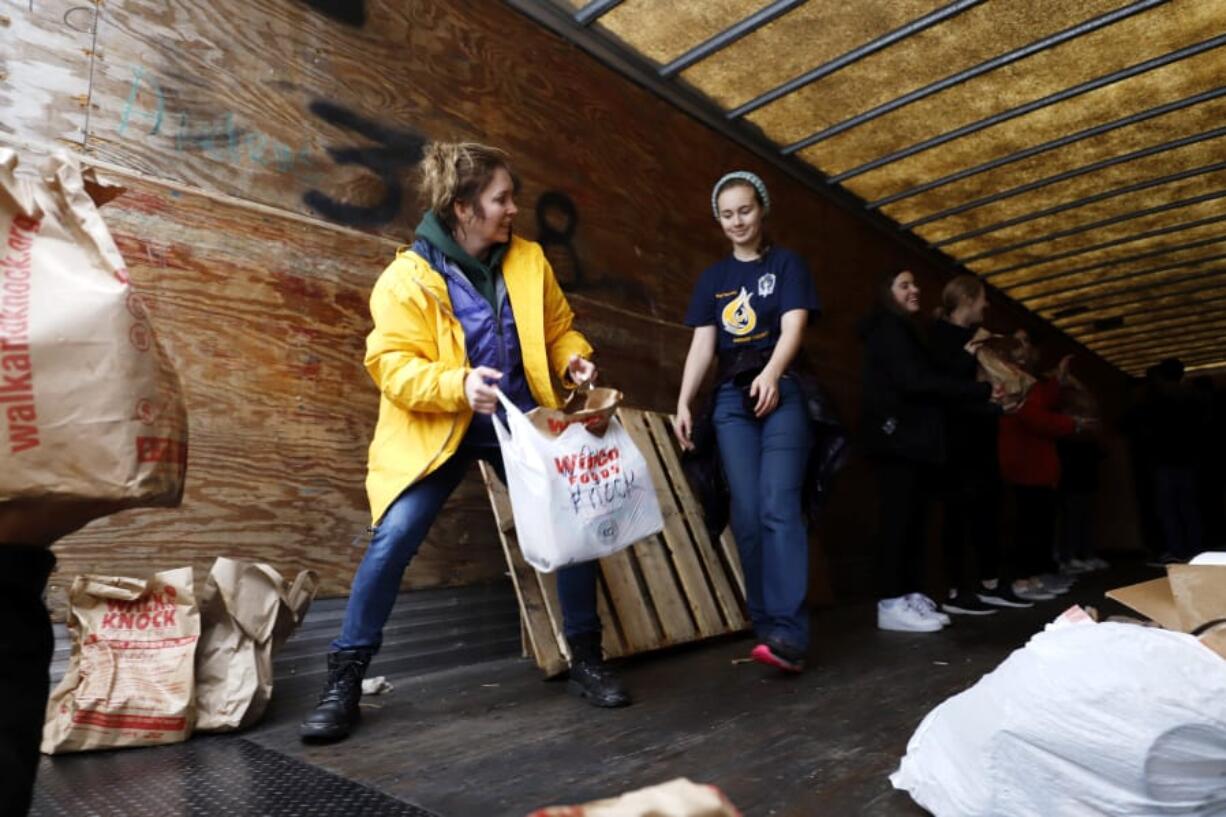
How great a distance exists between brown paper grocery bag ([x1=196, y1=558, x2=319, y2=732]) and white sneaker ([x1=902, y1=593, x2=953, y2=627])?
9.42 ft

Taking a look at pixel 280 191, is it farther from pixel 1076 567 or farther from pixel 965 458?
pixel 1076 567

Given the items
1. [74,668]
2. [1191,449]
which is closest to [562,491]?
[74,668]

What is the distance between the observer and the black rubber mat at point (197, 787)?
1512 millimetres

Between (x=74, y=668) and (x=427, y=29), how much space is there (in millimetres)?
2777

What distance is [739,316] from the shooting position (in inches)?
119

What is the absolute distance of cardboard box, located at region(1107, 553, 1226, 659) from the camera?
138 centimetres

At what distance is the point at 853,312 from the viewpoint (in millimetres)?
5953

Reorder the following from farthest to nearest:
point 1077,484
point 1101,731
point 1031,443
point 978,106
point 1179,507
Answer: point 1179,507, point 1077,484, point 1031,443, point 978,106, point 1101,731

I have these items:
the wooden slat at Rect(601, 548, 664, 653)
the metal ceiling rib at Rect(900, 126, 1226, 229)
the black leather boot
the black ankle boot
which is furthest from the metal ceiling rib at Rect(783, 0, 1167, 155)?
the black ankle boot

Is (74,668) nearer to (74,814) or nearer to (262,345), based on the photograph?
(74,814)

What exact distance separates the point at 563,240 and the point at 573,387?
4.97 feet

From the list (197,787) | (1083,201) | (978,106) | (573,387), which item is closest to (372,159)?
(573,387)

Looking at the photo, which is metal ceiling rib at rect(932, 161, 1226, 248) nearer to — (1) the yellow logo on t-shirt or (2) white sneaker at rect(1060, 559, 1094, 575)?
(2) white sneaker at rect(1060, 559, 1094, 575)

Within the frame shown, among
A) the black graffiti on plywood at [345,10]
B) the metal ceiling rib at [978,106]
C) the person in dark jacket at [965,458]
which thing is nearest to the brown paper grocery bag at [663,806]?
the black graffiti on plywood at [345,10]
